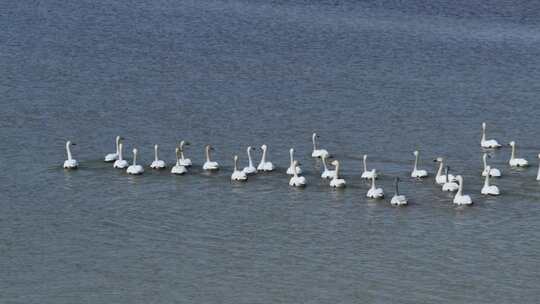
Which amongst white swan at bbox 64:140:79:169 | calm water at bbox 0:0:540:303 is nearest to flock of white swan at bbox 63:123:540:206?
white swan at bbox 64:140:79:169

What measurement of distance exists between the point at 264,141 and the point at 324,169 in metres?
6.33

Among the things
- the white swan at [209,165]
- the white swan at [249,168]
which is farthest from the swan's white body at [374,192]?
the white swan at [209,165]

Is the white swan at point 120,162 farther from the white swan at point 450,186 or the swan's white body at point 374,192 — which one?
the white swan at point 450,186

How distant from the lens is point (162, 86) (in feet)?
309

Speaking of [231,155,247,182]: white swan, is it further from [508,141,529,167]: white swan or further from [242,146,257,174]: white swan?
[508,141,529,167]: white swan

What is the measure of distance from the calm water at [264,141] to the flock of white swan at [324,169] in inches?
19.9

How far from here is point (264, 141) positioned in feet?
264

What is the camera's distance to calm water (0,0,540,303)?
60344mm

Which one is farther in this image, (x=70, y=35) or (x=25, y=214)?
(x=70, y=35)

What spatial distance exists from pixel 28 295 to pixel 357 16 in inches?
2483

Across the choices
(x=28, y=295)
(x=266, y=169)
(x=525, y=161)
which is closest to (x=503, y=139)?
(x=525, y=161)

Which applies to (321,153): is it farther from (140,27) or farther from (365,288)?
(140,27)

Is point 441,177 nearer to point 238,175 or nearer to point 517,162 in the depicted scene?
point 517,162

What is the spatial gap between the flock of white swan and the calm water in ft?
1.66
